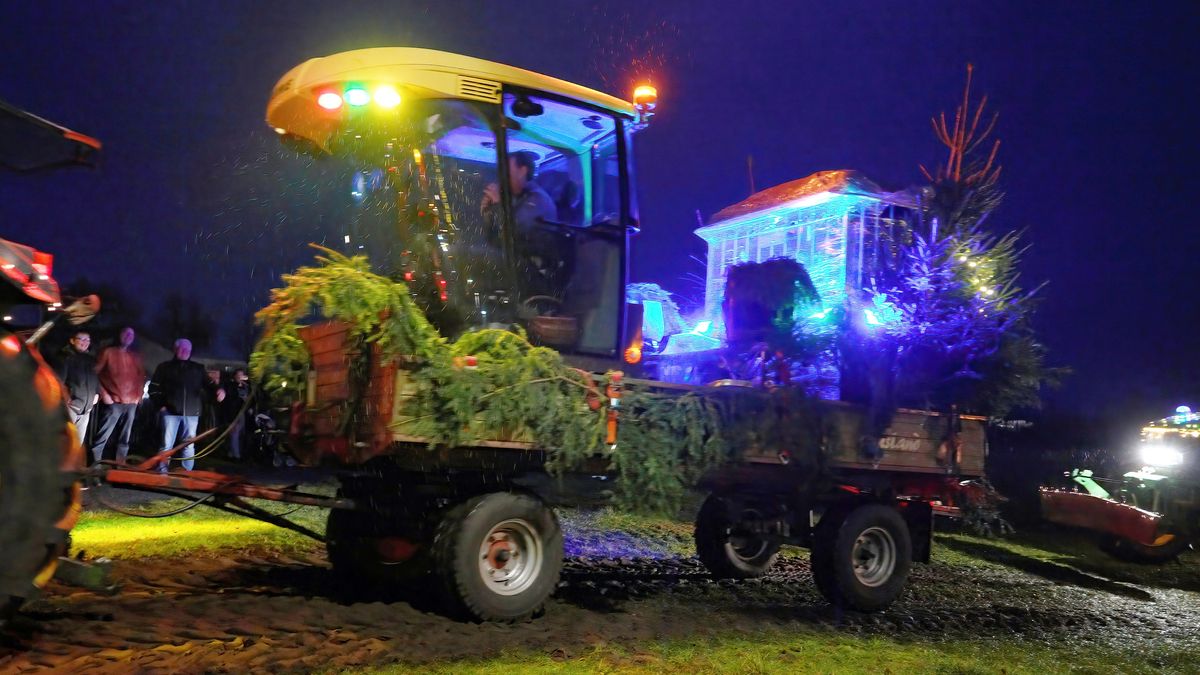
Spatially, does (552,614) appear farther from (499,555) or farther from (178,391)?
(178,391)

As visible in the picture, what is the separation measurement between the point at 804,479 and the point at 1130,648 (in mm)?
2754

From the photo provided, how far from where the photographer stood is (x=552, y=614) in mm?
6672

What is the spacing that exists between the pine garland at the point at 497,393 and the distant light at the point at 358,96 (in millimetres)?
1143

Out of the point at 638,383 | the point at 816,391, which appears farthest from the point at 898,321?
the point at 638,383

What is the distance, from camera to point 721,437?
22.8 feet

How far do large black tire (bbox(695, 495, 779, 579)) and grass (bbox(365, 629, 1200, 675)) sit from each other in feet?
6.96

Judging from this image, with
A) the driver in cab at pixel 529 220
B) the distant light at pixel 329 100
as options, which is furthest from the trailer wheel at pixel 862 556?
the distant light at pixel 329 100

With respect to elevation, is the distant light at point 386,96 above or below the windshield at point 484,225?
above

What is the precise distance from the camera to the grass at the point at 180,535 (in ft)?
27.0

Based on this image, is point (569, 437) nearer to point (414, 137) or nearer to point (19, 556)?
point (414, 137)

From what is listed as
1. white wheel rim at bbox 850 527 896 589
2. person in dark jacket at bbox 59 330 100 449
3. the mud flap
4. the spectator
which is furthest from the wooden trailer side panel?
the spectator

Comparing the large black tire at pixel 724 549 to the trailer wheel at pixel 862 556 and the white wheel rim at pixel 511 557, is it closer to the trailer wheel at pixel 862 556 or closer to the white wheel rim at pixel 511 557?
the trailer wheel at pixel 862 556

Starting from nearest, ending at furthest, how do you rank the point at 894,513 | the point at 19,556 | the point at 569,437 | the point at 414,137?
1. the point at 19,556
2. the point at 569,437
3. the point at 414,137
4. the point at 894,513

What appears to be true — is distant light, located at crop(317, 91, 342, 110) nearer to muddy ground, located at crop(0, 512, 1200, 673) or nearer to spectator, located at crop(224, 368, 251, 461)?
muddy ground, located at crop(0, 512, 1200, 673)
